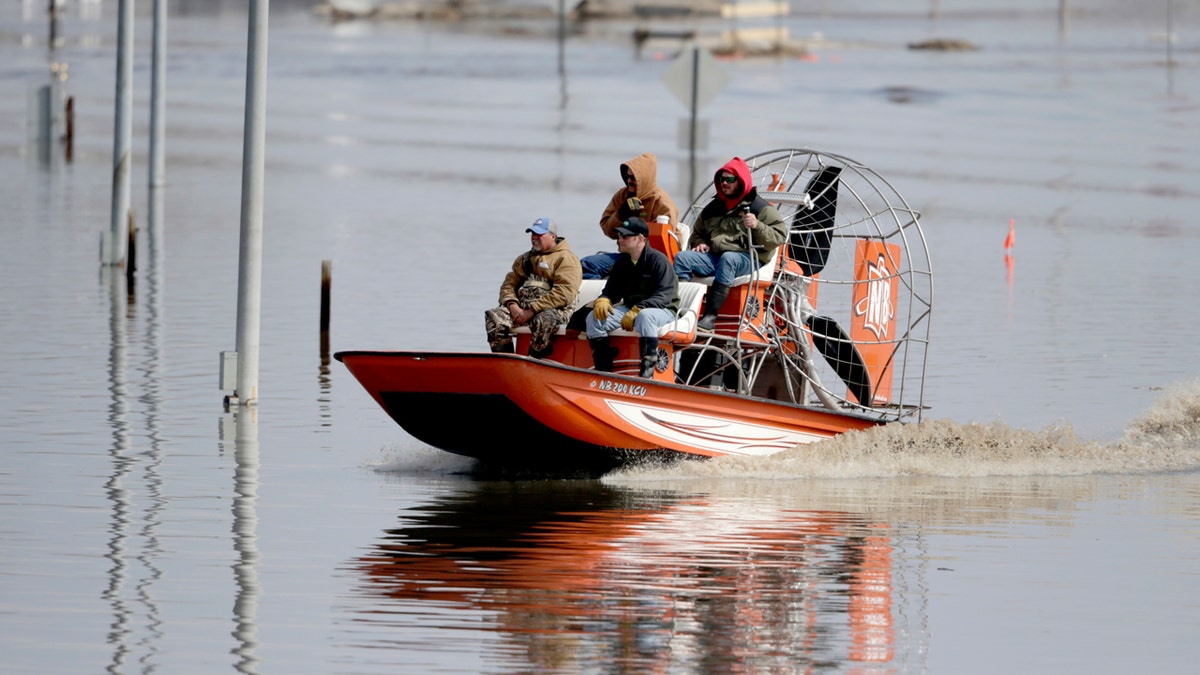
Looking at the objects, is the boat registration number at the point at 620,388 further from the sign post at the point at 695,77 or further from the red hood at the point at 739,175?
the sign post at the point at 695,77

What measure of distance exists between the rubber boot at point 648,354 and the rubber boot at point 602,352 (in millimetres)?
282

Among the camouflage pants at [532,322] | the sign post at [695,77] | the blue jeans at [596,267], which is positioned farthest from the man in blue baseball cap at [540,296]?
the sign post at [695,77]

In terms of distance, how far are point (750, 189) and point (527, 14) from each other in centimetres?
12589

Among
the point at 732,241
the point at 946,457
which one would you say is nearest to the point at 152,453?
the point at 732,241

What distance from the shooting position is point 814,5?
159000 mm

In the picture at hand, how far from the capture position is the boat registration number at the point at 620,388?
1641cm

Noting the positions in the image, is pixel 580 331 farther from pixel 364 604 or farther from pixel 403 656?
pixel 403 656

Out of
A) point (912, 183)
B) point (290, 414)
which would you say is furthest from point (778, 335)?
point (912, 183)

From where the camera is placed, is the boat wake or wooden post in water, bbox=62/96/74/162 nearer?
the boat wake

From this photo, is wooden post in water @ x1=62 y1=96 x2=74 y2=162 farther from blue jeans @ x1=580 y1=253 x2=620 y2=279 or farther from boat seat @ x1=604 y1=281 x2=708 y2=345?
boat seat @ x1=604 y1=281 x2=708 y2=345

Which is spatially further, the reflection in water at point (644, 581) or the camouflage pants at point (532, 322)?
the camouflage pants at point (532, 322)

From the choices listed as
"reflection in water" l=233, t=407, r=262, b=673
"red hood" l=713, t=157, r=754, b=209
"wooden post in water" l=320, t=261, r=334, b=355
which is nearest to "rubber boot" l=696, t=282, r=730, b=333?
"red hood" l=713, t=157, r=754, b=209

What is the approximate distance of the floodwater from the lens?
37.8 ft

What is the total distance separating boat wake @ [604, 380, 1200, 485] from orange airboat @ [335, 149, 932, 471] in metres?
0.15
